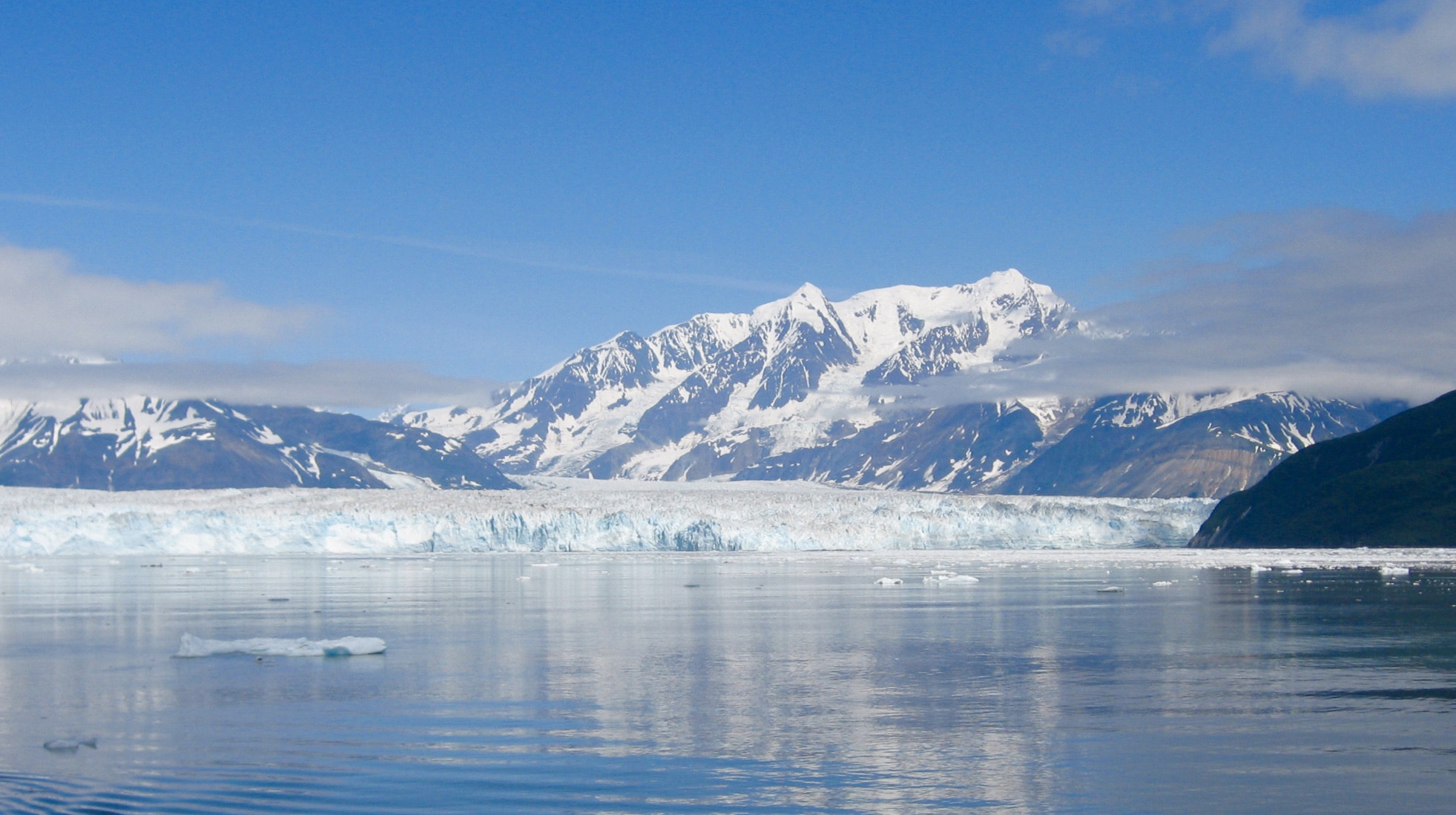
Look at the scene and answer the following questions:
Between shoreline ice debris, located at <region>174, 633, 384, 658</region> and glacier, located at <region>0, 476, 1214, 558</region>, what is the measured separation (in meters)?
66.7

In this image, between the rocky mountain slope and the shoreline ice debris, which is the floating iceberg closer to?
the shoreline ice debris

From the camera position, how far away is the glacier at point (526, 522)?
8831 centimetres

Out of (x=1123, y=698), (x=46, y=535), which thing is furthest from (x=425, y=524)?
(x=1123, y=698)

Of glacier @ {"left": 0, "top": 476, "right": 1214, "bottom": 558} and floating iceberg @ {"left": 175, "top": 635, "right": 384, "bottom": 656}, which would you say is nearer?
floating iceberg @ {"left": 175, "top": 635, "right": 384, "bottom": 656}

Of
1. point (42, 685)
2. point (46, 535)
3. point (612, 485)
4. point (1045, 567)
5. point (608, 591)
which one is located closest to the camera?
point (42, 685)

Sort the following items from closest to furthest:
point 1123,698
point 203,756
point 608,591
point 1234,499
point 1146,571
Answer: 1. point 203,756
2. point 1123,698
3. point 608,591
4. point 1146,571
5. point 1234,499

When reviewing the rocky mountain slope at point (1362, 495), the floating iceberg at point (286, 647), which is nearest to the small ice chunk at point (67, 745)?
the floating iceberg at point (286, 647)

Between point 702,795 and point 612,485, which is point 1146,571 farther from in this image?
point 612,485

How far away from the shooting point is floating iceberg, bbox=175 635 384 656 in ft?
84.9

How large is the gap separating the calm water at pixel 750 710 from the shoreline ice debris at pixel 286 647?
553 mm

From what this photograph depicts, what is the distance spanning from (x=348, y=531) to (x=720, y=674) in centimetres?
7612

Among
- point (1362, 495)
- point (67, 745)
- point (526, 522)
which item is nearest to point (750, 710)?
point (67, 745)

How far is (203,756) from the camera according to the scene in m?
15.6

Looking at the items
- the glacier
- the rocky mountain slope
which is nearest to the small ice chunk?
the glacier
